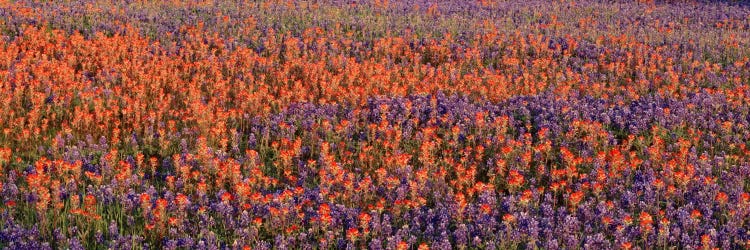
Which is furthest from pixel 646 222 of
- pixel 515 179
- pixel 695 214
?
pixel 515 179

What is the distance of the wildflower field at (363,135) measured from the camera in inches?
234

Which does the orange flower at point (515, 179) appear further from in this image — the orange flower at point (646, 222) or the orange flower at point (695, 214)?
the orange flower at point (695, 214)

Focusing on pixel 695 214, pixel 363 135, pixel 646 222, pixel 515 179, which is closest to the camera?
pixel 646 222

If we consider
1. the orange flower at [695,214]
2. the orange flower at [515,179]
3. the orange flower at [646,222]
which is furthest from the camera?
the orange flower at [515,179]

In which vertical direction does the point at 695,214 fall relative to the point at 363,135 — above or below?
above

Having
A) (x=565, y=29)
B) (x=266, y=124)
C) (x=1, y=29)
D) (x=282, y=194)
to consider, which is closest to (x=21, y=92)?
(x=266, y=124)

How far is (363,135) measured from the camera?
8.66 meters

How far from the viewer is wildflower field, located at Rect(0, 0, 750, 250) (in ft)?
19.5

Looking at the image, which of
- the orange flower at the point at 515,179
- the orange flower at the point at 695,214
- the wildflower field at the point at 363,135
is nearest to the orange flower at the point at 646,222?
the wildflower field at the point at 363,135

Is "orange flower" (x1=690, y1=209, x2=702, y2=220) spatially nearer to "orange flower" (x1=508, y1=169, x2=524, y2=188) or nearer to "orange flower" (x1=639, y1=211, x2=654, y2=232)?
"orange flower" (x1=639, y1=211, x2=654, y2=232)

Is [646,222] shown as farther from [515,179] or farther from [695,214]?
[515,179]

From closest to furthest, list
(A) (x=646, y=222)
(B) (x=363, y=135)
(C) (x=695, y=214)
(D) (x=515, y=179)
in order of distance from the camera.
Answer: (A) (x=646, y=222) < (C) (x=695, y=214) < (D) (x=515, y=179) < (B) (x=363, y=135)

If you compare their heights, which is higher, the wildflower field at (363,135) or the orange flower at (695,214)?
the orange flower at (695,214)

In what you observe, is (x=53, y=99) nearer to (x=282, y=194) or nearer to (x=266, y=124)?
(x=266, y=124)
